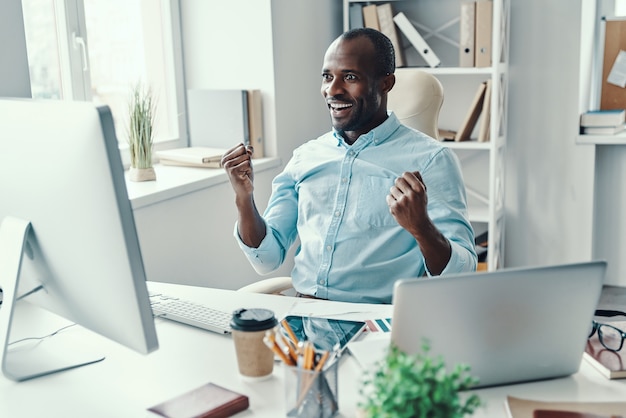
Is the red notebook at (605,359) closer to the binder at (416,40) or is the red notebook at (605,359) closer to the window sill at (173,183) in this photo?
the window sill at (173,183)

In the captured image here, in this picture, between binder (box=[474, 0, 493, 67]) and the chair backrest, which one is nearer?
the chair backrest

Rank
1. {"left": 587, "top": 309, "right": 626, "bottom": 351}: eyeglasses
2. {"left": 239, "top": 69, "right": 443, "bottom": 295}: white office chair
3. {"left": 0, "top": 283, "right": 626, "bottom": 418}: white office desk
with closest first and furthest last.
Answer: {"left": 0, "top": 283, "right": 626, "bottom": 418}: white office desk < {"left": 587, "top": 309, "right": 626, "bottom": 351}: eyeglasses < {"left": 239, "top": 69, "right": 443, "bottom": 295}: white office chair

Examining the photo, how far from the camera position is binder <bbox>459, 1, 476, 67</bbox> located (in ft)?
10.2

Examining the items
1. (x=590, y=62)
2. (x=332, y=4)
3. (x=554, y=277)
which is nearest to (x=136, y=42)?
(x=332, y=4)

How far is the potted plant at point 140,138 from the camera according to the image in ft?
8.10

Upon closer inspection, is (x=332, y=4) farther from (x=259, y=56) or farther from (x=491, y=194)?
(x=491, y=194)

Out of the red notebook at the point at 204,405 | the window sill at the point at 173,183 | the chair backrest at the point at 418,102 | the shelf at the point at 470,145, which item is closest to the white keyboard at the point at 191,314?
the red notebook at the point at 204,405

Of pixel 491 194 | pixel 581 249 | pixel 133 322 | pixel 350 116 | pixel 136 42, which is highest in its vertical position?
pixel 136 42

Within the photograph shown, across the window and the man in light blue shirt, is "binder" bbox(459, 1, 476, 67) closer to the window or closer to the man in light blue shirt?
the window

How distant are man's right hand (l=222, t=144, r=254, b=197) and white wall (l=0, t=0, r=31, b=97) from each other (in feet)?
1.96

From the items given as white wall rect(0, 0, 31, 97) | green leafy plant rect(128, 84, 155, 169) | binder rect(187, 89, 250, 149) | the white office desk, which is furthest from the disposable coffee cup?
binder rect(187, 89, 250, 149)

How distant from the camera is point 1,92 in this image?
1.83m

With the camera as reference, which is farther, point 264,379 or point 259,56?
point 259,56

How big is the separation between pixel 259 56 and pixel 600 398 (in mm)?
2166
